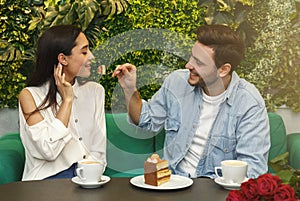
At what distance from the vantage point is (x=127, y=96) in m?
2.32

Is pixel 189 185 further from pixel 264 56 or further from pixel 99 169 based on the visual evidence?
pixel 264 56

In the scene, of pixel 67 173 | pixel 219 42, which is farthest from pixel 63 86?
pixel 219 42

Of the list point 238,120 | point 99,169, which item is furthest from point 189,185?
point 238,120

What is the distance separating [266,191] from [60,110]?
1385 mm

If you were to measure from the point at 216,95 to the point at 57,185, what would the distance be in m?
1.04

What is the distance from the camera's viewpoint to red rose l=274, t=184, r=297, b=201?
94 cm

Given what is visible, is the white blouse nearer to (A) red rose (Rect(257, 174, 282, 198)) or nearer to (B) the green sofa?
(B) the green sofa

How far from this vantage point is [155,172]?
1.53m

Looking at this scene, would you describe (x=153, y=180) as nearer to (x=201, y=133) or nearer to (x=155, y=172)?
(x=155, y=172)

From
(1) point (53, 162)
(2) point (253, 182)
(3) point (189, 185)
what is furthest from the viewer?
(1) point (53, 162)

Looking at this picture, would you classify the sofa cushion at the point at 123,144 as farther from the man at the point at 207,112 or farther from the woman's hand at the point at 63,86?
the woman's hand at the point at 63,86

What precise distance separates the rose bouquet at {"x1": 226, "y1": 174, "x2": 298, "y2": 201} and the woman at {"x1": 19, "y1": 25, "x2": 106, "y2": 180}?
126 centimetres

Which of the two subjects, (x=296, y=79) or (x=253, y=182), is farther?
(x=296, y=79)

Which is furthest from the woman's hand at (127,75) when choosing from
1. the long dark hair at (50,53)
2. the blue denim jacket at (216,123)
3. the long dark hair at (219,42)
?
the long dark hair at (219,42)
